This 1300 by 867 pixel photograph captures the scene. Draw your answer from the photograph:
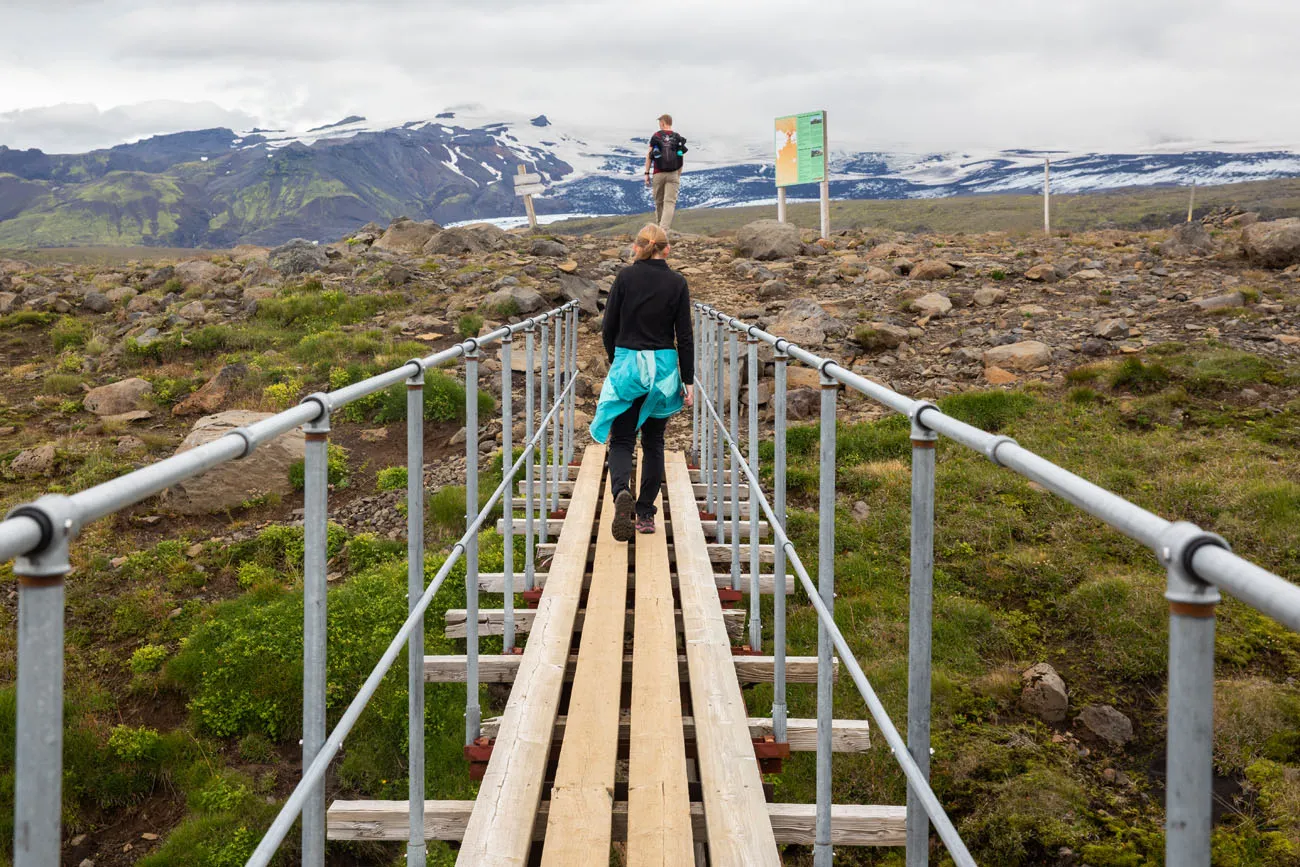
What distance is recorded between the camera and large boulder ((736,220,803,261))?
22.3m

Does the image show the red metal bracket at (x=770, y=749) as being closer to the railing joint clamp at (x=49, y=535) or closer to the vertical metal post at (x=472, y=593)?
the vertical metal post at (x=472, y=593)

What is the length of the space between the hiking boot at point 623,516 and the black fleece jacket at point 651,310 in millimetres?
1000

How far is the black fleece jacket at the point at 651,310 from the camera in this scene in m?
6.75

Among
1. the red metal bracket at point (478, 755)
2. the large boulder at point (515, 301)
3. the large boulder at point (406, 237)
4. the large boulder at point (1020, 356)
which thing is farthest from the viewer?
the large boulder at point (406, 237)

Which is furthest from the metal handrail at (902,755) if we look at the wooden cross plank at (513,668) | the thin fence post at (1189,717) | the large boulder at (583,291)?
the large boulder at (583,291)

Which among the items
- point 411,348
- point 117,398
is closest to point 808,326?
point 411,348

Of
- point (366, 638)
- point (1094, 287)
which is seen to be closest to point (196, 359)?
point (366, 638)

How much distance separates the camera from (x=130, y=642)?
307 inches

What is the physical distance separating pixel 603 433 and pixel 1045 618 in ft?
13.1

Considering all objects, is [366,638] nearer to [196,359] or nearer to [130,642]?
[130,642]

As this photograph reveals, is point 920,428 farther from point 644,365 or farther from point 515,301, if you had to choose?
point 515,301

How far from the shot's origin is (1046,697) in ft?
21.1

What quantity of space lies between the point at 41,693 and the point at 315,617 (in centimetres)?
106

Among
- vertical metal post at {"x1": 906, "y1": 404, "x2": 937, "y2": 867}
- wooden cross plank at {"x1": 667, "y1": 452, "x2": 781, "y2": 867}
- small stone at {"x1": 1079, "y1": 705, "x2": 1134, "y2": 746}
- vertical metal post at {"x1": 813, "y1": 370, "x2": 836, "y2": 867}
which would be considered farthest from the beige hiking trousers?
vertical metal post at {"x1": 906, "y1": 404, "x2": 937, "y2": 867}
